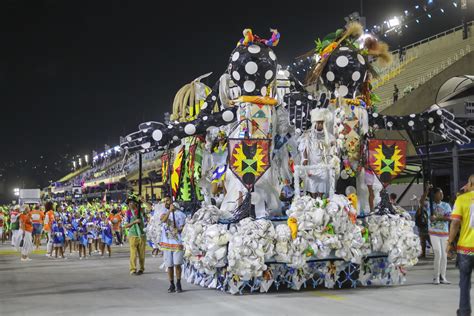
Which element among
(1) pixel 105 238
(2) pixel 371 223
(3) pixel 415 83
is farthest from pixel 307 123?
(3) pixel 415 83

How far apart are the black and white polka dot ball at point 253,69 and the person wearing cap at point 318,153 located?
3.44ft

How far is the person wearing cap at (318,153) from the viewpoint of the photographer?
10320 mm

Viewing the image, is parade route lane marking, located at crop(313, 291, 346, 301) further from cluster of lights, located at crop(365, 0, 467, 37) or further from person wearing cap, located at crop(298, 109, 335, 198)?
cluster of lights, located at crop(365, 0, 467, 37)

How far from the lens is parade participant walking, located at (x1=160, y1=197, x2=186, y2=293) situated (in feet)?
34.1

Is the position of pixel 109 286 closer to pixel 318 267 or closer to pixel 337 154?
pixel 318 267

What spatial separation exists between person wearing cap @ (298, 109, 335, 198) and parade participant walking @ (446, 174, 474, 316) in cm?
334

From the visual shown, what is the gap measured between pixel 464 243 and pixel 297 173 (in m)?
3.65

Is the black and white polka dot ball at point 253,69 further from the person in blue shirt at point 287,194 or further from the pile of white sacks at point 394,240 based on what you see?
the pile of white sacks at point 394,240

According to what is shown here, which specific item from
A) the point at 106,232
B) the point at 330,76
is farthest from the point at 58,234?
the point at 330,76

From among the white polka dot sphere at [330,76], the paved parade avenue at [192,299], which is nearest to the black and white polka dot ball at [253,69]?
the white polka dot sphere at [330,76]

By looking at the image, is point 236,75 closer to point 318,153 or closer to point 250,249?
point 318,153

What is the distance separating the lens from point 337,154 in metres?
10.5

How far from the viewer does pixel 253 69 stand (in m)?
10.8

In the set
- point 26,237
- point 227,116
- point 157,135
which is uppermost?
point 227,116
